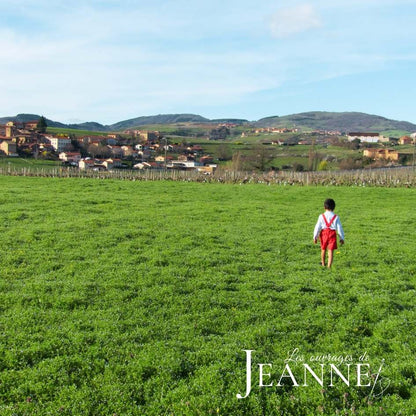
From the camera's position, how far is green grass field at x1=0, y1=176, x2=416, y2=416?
6.40 meters

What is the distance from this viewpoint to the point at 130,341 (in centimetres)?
790

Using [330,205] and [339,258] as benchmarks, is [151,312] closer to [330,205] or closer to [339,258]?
[330,205]

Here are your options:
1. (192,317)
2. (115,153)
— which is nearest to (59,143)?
(115,153)

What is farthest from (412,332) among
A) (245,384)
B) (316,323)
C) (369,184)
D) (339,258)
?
(369,184)

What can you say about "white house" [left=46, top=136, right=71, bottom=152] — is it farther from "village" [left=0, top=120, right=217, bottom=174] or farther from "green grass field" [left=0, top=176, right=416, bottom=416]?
"green grass field" [left=0, top=176, right=416, bottom=416]

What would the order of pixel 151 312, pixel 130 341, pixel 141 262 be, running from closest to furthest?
1. pixel 130 341
2. pixel 151 312
3. pixel 141 262

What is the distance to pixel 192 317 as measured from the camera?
9008 millimetres

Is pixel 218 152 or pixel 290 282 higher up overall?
pixel 218 152

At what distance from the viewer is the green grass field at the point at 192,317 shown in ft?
21.0

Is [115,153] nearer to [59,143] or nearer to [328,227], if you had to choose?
[59,143]

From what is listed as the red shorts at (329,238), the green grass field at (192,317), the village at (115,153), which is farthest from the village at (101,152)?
the red shorts at (329,238)

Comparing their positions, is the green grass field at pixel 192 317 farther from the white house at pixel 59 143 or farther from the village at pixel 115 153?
the white house at pixel 59 143

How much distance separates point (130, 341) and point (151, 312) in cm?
135

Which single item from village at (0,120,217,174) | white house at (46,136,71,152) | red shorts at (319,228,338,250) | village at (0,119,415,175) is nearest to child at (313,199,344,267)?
red shorts at (319,228,338,250)
